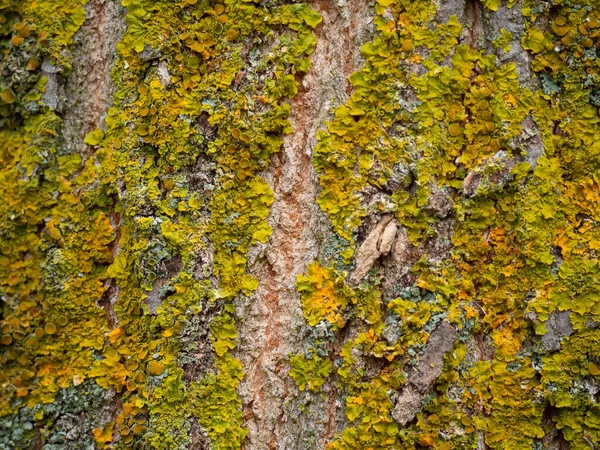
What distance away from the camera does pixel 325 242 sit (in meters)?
1.66

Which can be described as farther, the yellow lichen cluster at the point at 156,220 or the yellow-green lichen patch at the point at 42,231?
the yellow-green lichen patch at the point at 42,231

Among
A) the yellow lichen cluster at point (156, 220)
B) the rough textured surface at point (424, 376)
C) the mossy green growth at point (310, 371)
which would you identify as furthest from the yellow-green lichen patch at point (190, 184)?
the rough textured surface at point (424, 376)

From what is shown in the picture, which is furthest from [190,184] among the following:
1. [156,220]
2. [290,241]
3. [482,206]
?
[482,206]

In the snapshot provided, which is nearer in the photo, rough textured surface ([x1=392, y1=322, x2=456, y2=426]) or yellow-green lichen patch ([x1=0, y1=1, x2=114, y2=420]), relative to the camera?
rough textured surface ([x1=392, y1=322, x2=456, y2=426])

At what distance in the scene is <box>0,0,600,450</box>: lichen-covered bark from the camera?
159 centimetres

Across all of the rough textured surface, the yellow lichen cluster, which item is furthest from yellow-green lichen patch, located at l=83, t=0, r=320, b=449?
the rough textured surface

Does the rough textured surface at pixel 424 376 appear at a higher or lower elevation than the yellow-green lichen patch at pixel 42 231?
lower

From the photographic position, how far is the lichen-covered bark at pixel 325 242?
159 cm

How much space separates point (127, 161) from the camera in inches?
68.7

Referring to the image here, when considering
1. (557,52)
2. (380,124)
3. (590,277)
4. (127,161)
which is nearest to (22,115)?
(127,161)

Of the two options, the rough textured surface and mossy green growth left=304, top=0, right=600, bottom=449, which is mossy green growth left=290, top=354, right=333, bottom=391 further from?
the rough textured surface

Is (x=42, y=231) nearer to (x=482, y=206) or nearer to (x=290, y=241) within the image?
(x=290, y=241)

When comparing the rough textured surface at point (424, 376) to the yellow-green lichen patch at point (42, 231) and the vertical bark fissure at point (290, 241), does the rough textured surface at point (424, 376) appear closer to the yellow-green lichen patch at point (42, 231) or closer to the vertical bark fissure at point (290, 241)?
the vertical bark fissure at point (290, 241)

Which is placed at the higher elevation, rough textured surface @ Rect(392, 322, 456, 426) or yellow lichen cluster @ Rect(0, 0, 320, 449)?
yellow lichen cluster @ Rect(0, 0, 320, 449)
